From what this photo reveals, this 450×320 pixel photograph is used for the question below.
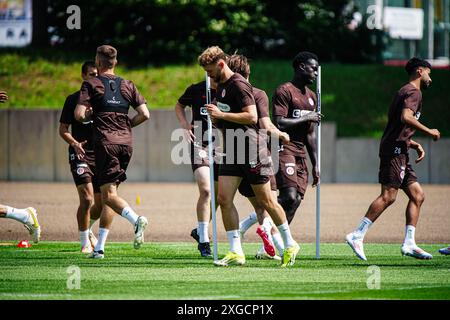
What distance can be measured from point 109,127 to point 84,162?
3.11 ft

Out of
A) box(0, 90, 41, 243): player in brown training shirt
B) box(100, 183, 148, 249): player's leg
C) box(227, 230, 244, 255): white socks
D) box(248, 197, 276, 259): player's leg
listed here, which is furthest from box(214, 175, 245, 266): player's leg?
box(0, 90, 41, 243): player in brown training shirt

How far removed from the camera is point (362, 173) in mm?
26984

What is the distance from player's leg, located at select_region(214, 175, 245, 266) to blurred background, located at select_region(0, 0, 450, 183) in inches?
629

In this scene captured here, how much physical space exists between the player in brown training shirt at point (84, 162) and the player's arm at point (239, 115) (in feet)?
7.19

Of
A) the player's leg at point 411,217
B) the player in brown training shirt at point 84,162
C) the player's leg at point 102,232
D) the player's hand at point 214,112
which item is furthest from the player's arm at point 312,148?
the player in brown training shirt at point 84,162

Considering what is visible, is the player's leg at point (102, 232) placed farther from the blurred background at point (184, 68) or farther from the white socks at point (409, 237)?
the blurred background at point (184, 68)

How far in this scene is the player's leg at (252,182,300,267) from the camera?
1049 cm

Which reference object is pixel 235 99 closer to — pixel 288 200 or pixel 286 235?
pixel 286 235

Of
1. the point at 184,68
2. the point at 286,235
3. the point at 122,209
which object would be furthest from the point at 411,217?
the point at 184,68

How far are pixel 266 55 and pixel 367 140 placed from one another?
25.4ft

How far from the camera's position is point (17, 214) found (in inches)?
488

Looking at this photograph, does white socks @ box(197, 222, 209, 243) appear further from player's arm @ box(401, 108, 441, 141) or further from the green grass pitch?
player's arm @ box(401, 108, 441, 141)
